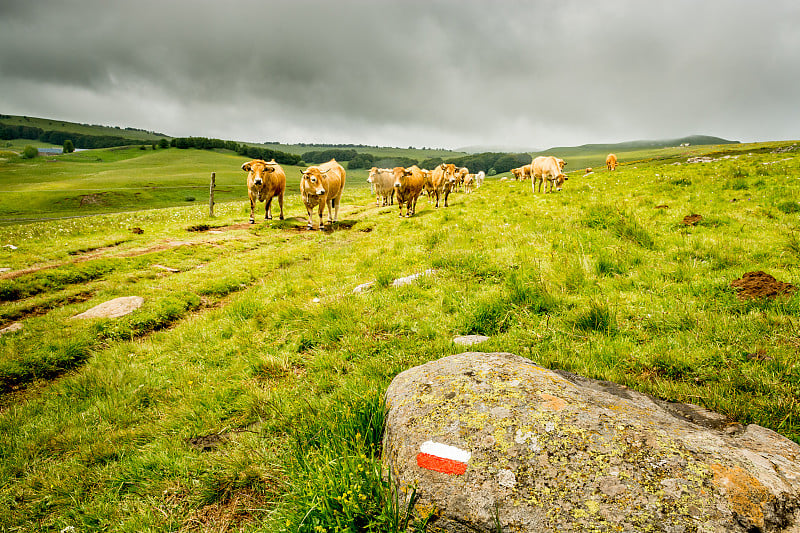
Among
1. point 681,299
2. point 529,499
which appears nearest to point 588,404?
point 529,499

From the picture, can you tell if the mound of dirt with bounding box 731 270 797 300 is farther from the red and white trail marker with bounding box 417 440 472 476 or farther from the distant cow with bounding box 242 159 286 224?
the distant cow with bounding box 242 159 286 224

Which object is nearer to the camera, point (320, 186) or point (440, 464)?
point (440, 464)

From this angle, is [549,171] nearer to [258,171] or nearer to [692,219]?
[692,219]

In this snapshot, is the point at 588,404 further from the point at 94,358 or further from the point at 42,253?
the point at 42,253

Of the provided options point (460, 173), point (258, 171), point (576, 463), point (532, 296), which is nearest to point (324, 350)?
point (532, 296)

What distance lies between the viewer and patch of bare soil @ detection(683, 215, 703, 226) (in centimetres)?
951

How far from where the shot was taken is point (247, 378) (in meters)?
5.09

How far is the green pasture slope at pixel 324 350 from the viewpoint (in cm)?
321

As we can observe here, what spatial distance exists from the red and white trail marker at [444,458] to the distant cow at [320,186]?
1739cm

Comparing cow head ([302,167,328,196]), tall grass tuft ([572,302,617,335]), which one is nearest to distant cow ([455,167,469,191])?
cow head ([302,167,328,196])

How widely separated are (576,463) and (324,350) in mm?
4156

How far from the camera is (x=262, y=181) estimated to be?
21.6m

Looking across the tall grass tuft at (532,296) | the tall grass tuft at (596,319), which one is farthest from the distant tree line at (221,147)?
the tall grass tuft at (596,319)

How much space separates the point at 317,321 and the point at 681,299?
20.3 ft
